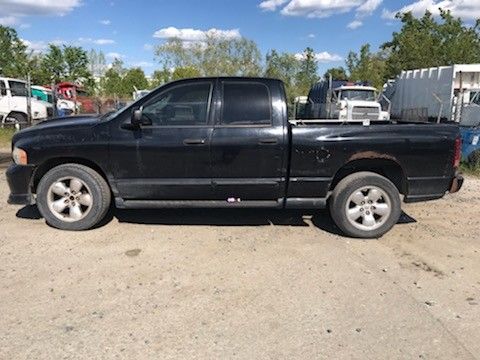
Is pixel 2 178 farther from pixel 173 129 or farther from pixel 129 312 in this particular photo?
pixel 129 312

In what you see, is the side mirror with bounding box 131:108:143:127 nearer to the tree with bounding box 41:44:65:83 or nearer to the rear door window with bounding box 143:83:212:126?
the rear door window with bounding box 143:83:212:126

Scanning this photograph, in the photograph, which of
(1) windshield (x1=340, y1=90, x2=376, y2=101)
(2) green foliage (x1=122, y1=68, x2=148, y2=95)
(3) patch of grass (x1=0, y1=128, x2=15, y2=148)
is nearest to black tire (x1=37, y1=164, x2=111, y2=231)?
(3) patch of grass (x1=0, y1=128, x2=15, y2=148)

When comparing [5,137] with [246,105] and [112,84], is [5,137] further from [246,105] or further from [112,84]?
[112,84]

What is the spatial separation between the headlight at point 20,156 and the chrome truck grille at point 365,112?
1638 centimetres

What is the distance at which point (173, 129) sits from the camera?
553 centimetres

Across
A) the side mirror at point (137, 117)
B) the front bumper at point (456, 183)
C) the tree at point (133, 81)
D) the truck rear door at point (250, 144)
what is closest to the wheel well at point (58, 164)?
the side mirror at point (137, 117)

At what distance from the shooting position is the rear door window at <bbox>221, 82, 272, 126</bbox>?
18.2 feet

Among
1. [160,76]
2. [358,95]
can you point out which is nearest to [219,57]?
[160,76]

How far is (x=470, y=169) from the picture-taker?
10969 mm

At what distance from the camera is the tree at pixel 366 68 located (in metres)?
45.9

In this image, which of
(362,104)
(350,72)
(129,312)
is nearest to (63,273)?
(129,312)

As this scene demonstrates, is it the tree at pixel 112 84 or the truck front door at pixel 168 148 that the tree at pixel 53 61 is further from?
the truck front door at pixel 168 148

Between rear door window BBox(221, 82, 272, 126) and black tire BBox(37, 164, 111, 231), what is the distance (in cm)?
164

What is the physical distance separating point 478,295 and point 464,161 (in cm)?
792
